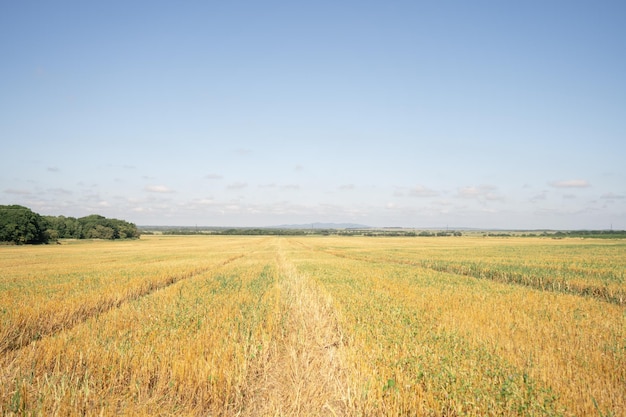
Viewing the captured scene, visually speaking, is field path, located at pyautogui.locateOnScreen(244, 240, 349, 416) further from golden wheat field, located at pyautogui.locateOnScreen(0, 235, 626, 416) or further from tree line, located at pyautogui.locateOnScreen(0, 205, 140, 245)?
tree line, located at pyautogui.locateOnScreen(0, 205, 140, 245)

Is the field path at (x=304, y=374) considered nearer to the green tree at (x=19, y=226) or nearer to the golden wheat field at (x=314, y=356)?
the golden wheat field at (x=314, y=356)

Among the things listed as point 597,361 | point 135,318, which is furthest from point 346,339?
point 135,318

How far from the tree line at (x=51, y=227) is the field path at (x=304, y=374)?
99061 mm

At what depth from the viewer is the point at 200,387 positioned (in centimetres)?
559

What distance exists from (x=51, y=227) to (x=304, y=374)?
5719 inches

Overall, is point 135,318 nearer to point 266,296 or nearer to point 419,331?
point 266,296

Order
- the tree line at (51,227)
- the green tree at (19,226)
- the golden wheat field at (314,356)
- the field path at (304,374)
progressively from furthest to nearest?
A: the tree line at (51,227) < the green tree at (19,226) < the field path at (304,374) < the golden wheat field at (314,356)

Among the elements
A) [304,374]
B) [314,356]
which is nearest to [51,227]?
[314,356]

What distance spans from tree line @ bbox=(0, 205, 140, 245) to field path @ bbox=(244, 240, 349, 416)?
3900 inches

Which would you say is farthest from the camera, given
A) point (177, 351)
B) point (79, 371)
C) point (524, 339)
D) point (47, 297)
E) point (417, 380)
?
point (47, 297)

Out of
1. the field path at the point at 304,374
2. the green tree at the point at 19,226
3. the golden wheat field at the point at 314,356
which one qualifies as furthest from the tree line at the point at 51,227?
the field path at the point at 304,374

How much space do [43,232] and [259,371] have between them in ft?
356

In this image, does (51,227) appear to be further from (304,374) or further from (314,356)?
(304,374)

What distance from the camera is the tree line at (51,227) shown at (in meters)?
79.7
